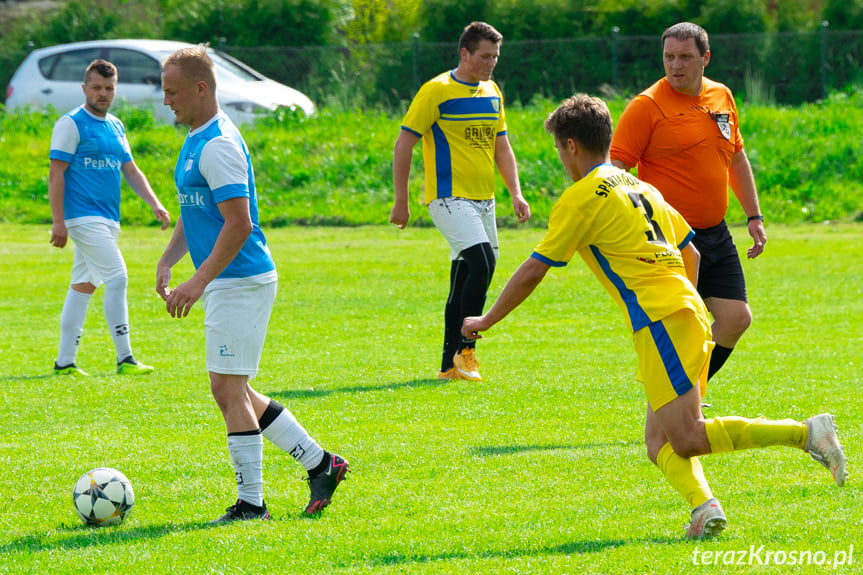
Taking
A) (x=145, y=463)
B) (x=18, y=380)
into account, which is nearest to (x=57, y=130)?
(x=18, y=380)

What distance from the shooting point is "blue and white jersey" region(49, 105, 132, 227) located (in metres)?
8.66

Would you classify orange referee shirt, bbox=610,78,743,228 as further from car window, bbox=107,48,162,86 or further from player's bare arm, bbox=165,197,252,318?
car window, bbox=107,48,162,86

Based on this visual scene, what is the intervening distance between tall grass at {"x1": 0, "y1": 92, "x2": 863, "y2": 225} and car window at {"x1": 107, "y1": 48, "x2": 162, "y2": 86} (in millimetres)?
910

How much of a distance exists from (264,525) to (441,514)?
0.80 m

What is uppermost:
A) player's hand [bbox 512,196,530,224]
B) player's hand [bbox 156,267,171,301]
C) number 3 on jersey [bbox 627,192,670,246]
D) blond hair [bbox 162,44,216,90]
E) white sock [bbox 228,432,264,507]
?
blond hair [bbox 162,44,216,90]

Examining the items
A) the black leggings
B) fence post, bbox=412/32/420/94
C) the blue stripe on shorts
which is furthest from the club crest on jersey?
fence post, bbox=412/32/420/94

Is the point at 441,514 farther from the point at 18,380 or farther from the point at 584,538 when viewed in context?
the point at 18,380

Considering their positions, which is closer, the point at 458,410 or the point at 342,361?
the point at 458,410

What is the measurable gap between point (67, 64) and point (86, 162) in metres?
15.2

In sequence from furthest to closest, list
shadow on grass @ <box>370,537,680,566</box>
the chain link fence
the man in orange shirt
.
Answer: the chain link fence, the man in orange shirt, shadow on grass @ <box>370,537,680,566</box>

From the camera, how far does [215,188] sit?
15.5ft

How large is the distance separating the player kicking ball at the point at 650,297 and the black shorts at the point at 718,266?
170 centimetres

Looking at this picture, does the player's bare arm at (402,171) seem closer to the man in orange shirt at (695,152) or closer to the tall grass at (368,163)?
the man in orange shirt at (695,152)

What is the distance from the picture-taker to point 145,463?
5992 mm
